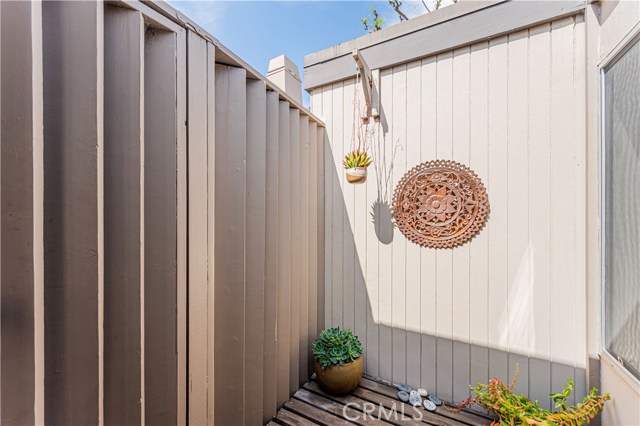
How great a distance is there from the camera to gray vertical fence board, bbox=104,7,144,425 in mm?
940

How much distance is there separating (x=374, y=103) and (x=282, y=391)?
209 cm

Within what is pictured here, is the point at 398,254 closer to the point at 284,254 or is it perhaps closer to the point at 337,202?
the point at 337,202

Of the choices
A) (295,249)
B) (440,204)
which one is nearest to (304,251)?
(295,249)

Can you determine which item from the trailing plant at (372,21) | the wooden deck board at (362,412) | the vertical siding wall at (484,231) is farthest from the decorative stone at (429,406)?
the trailing plant at (372,21)

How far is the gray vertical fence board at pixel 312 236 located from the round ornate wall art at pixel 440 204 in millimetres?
612

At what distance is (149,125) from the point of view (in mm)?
1077

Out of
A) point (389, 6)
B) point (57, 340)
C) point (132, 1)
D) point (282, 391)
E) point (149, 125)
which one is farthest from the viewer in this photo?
point (389, 6)

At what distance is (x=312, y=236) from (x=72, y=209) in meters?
1.53

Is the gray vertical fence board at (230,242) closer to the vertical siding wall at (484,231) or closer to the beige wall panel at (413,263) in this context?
the vertical siding wall at (484,231)

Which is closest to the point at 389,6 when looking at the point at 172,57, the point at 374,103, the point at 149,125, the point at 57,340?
the point at 374,103

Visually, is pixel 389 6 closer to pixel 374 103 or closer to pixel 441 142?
pixel 374 103

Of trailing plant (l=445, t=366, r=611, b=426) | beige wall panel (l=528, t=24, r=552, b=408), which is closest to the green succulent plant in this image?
beige wall panel (l=528, t=24, r=552, b=408)

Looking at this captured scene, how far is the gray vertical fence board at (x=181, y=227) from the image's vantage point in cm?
112

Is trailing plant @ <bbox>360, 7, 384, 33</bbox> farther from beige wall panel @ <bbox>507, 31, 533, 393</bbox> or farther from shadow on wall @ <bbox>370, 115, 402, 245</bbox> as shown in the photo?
beige wall panel @ <bbox>507, 31, 533, 393</bbox>
